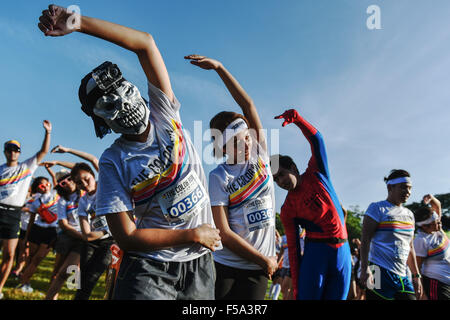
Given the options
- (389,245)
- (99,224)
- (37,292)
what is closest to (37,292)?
(37,292)

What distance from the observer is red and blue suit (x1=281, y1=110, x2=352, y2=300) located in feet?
11.6

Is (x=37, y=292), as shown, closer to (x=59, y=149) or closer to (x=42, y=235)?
(x=42, y=235)

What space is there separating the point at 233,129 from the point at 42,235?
26.8 ft

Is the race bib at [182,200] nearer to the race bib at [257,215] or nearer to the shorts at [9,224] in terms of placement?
the race bib at [257,215]

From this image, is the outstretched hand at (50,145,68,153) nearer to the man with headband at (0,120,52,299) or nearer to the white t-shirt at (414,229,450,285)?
the man with headband at (0,120,52,299)

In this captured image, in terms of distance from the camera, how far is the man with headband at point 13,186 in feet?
20.8

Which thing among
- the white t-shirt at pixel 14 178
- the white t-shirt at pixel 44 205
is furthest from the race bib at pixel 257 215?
the white t-shirt at pixel 44 205

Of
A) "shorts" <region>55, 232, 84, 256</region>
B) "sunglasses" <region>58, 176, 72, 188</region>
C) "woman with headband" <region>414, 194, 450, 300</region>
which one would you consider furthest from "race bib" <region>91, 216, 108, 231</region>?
"woman with headband" <region>414, 194, 450, 300</region>

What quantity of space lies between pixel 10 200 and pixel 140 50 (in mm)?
6431

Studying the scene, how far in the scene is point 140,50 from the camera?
1983 mm

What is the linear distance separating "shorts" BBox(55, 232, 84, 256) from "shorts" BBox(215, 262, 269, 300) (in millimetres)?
3418
